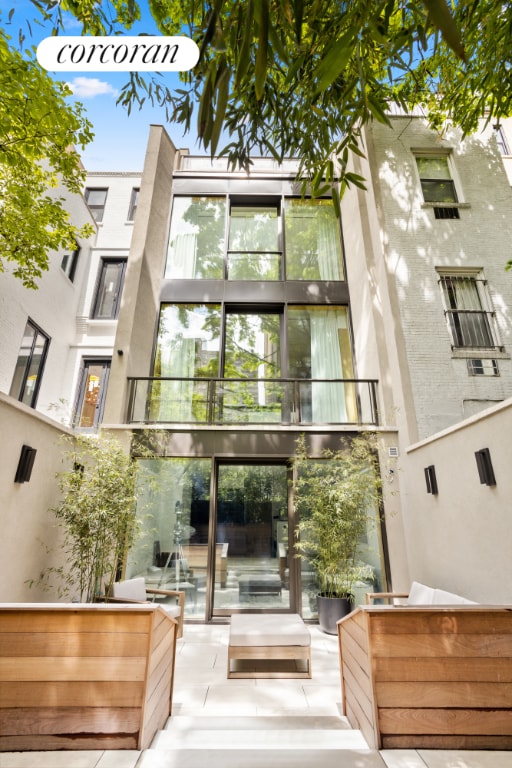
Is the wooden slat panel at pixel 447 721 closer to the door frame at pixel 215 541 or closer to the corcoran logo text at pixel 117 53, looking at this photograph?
the door frame at pixel 215 541

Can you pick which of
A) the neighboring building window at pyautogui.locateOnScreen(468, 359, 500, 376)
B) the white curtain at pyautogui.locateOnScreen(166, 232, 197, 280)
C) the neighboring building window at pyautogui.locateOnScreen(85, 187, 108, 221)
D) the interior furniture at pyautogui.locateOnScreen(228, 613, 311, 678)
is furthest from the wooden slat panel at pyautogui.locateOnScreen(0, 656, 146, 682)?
the neighboring building window at pyautogui.locateOnScreen(85, 187, 108, 221)

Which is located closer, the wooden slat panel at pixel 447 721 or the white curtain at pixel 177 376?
the wooden slat panel at pixel 447 721

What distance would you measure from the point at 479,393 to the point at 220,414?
3955 mm

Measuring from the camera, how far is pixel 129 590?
4.37m

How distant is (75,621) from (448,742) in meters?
2.17

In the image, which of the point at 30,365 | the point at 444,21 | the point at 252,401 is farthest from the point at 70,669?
the point at 30,365

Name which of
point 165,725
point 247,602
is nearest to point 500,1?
point 165,725

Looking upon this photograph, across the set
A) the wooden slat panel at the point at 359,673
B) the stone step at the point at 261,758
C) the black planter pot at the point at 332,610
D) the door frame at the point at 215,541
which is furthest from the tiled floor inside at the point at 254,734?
the door frame at the point at 215,541

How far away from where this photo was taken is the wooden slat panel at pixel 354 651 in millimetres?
2217

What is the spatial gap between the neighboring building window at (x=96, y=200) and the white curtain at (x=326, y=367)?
6.93 m

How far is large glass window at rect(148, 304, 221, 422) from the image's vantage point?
612 cm

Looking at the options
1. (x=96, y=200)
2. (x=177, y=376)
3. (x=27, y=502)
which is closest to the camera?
(x=27, y=502)

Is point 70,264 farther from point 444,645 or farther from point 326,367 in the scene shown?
point 444,645

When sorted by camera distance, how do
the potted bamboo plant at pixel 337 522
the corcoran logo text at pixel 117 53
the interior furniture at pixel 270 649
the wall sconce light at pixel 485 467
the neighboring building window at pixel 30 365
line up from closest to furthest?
the corcoran logo text at pixel 117 53 < the wall sconce light at pixel 485 467 < the interior furniture at pixel 270 649 < the potted bamboo plant at pixel 337 522 < the neighboring building window at pixel 30 365
